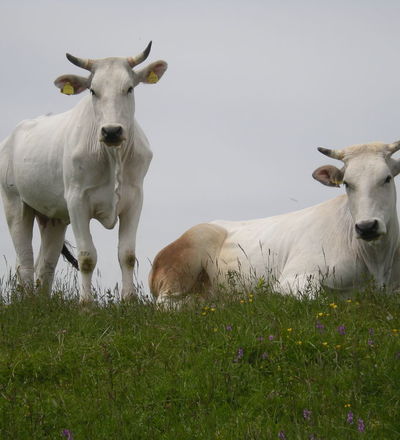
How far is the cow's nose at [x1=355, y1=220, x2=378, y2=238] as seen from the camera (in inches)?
395

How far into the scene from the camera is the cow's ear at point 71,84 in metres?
11.2

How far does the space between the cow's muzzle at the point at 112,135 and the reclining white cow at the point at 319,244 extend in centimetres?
169

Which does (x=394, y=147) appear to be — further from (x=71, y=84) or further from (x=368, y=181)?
(x=71, y=84)

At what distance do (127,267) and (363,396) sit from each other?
434cm

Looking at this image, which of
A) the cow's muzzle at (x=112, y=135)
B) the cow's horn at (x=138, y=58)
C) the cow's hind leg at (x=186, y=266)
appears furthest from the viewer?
the cow's hind leg at (x=186, y=266)

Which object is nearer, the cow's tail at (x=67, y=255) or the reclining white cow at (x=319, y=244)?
the reclining white cow at (x=319, y=244)

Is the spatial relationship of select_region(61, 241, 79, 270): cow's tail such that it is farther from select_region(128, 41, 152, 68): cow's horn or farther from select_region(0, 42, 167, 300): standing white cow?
select_region(128, 41, 152, 68): cow's horn

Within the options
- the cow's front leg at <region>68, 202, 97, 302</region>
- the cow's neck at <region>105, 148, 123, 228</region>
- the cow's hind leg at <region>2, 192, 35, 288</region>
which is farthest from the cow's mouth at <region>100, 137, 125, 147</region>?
the cow's hind leg at <region>2, 192, 35, 288</region>

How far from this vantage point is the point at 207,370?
7.29 meters

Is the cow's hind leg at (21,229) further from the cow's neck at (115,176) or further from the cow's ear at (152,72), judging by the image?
the cow's ear at (152,72)

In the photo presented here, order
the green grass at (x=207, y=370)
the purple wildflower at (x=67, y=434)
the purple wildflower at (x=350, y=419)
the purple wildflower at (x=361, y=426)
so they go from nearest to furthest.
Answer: the purple wildflower at (x=361, y=426), the purple wildflower at (x=350, y=419), the purple wildflower at (x=67, y=434), the green grass at (x=207, y=370)

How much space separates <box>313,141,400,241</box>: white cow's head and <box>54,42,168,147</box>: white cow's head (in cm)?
227

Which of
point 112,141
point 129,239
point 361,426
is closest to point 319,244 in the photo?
point 129,239

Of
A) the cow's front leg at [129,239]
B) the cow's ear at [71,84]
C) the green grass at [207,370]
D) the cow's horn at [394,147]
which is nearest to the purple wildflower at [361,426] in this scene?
the green grass at [207,370]
